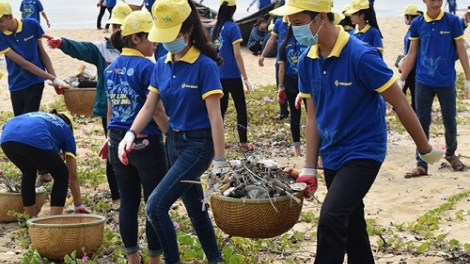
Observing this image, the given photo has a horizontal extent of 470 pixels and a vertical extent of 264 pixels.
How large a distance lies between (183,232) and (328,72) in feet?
7.81

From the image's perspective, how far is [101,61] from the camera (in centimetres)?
658

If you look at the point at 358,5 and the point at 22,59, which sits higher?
the point at 358,5

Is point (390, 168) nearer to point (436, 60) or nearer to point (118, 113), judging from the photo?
point (436, 60)

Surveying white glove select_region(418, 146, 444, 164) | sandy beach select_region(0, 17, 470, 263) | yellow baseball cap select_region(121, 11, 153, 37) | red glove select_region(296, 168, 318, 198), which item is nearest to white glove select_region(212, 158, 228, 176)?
red glove select_region(296, 168, 318, 198)

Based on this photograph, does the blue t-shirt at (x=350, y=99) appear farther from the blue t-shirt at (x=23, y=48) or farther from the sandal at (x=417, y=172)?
the blue t-shirt at (x=23, y=48)

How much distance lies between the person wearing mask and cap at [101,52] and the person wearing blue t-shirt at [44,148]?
0.49 m

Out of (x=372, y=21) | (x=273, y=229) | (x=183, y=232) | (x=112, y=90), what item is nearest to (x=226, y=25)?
(x=372, y=21)

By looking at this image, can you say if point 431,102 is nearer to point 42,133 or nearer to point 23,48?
point 42,133

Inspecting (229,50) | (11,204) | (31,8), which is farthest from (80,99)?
(31,8)

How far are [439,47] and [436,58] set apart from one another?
0.11 metres

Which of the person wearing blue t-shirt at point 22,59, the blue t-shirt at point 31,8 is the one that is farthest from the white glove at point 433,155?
the blue t-shirt at point 31,8

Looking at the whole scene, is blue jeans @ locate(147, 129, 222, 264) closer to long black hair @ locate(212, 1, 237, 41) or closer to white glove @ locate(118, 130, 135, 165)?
white glove @ locate(118, 130, 135, 165)

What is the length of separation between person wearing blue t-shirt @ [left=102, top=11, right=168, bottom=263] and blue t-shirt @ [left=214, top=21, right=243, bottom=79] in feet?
12.5

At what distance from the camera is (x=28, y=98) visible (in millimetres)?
7785
